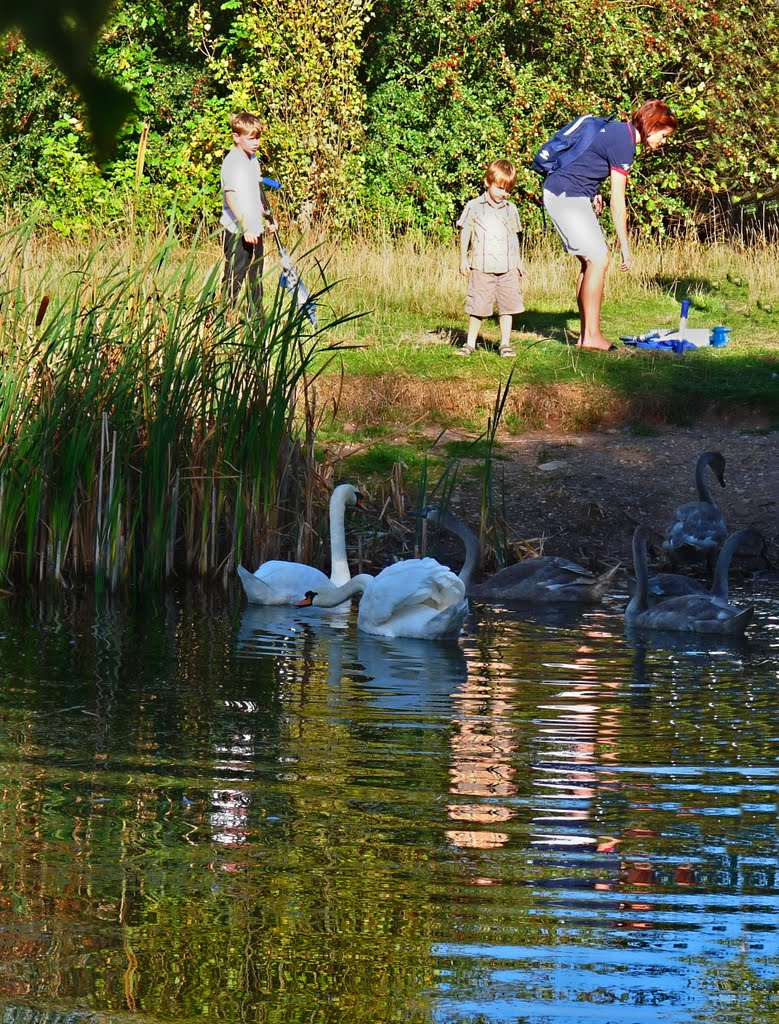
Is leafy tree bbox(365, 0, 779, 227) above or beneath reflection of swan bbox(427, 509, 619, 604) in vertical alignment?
above

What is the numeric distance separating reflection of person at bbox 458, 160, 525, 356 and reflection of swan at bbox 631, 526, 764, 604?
179 inches

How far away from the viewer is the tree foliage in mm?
22578

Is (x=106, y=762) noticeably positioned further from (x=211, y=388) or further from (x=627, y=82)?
(x=627, y=82)

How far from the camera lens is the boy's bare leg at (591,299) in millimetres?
13789

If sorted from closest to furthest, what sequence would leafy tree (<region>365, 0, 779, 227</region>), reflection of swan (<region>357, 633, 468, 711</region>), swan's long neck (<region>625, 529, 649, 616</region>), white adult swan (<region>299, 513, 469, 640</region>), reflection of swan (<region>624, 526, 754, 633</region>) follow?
reflection of swan (<region>357, 633, 468, 711</region>)
white adult swan (<region>299, 513, 469, 640</region>)
reflection of swan (<region>624, 526, 754, 633</region>)
swan's long neck (<region>625, 529, 649, 616</region>)
leafy tree (<region>365, 0, 779, 227</region>)

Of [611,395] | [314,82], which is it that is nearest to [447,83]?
[314,82]

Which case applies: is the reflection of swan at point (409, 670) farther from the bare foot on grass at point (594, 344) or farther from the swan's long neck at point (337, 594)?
the bare foot on grass at point (594, 344)

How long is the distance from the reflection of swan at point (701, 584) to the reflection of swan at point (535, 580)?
0.29m

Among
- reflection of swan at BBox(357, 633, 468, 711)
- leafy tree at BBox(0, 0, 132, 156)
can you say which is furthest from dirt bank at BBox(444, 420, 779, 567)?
leafy tree at BBox(0, 0, 132, 156)

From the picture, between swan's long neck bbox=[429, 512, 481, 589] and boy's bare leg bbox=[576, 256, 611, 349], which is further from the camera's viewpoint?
boy's bare leg bbox=[576, 256, 611, 349]

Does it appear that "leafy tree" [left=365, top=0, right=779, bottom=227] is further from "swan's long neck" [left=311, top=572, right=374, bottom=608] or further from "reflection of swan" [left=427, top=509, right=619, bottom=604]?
"swan's long neck" [left=311, top=572, right=374, bottom=608]

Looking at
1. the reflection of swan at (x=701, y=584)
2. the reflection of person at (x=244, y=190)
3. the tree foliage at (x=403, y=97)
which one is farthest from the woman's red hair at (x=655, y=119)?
the tree foliage at (x=403, y=97)

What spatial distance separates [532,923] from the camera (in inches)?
162

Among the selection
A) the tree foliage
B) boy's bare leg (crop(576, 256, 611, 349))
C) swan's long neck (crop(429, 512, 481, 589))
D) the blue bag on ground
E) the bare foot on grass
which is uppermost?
the tree foliage
